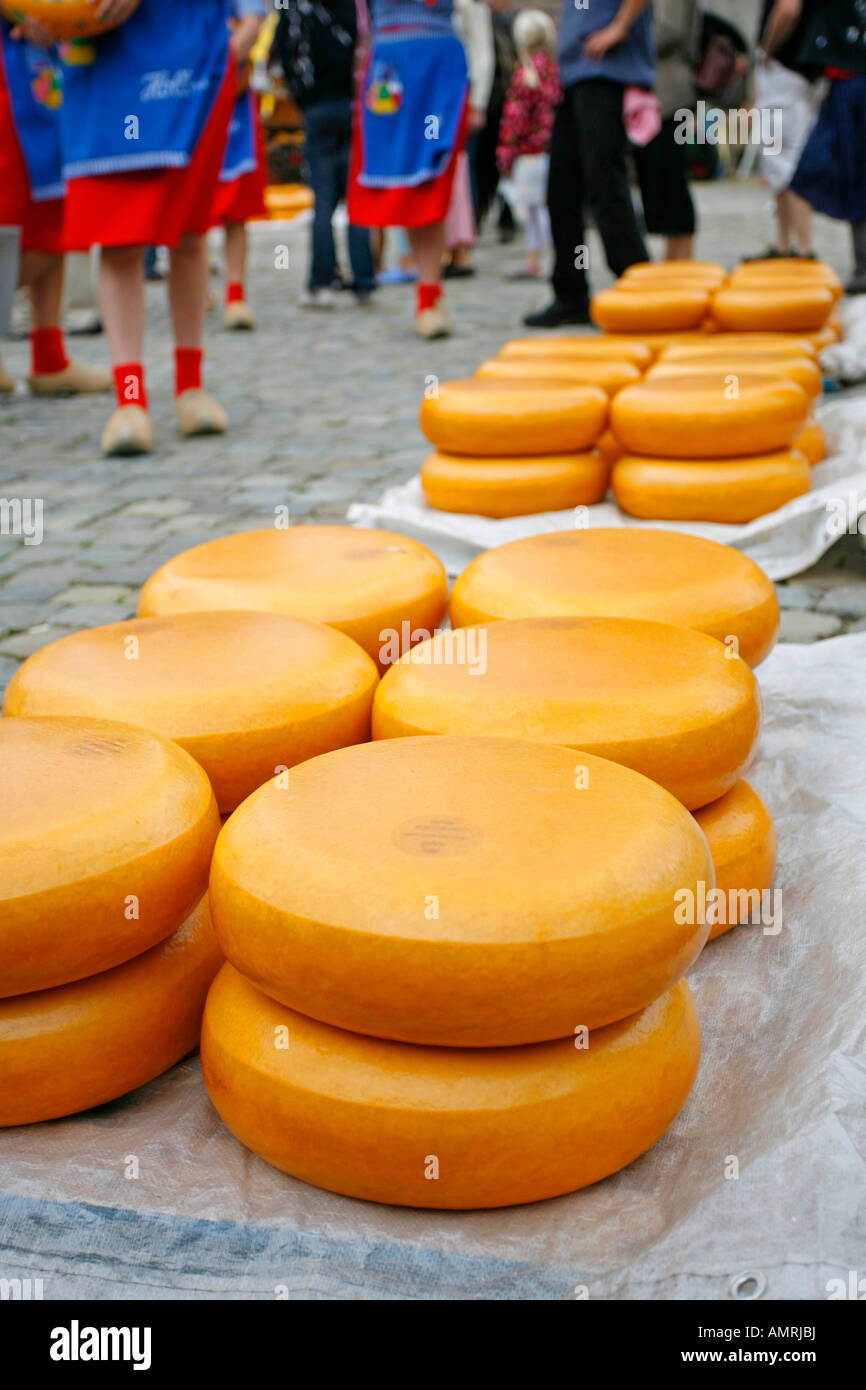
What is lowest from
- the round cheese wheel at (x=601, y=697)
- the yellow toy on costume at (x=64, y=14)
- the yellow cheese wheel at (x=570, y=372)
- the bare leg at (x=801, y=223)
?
the round cheese wheel at (x=601, y=697)

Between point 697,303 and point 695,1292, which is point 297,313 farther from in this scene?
point 695,1292

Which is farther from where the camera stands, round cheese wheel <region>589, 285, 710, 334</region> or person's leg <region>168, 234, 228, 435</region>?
person's leg <region>168, 234, 228, 435</region>

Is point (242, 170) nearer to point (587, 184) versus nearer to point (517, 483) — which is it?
point (587, 184)

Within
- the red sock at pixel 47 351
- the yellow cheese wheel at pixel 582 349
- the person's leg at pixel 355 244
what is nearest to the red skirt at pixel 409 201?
the person's leg at pixel 355 244

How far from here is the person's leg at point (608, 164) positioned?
5.12 metres

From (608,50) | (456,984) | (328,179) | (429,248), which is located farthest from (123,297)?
(328,179)

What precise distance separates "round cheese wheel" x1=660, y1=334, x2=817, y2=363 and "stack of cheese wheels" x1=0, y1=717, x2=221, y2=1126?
7.67ft

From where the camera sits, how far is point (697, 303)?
12.8ft

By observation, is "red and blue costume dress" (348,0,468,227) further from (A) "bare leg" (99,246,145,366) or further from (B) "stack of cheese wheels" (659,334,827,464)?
(B) "stack of cheese wheels" (659,334,827,464)

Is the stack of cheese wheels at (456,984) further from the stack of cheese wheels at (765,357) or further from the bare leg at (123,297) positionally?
the bare leg at (123,297)

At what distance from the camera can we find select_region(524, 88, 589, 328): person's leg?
5396mm

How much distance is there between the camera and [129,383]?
405 centimetres

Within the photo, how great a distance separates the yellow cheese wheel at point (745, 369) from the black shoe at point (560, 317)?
2652 millimetres

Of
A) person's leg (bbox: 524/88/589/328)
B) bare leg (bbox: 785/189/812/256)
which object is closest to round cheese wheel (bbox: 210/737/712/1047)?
person's leg (bbox: 524/88/589/328)
